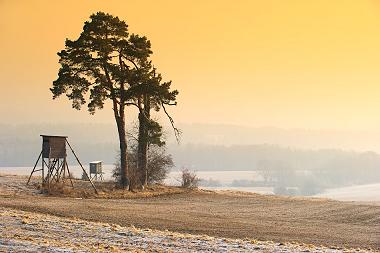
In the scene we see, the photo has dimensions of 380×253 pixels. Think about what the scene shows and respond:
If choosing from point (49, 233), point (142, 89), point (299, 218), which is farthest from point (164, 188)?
point (49, 233)

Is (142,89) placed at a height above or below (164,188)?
above

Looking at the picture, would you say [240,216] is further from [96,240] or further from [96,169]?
[96,169]

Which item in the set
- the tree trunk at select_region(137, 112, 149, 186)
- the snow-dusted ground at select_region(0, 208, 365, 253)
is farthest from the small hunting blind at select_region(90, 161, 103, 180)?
the snow-dusted ground at select_region(0, 208, 365, 253)

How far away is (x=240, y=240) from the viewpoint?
25.6 metres

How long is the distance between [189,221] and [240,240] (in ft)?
21.7

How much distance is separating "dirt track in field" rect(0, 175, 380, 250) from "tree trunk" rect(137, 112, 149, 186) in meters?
6.48

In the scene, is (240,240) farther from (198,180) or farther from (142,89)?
(198,180)

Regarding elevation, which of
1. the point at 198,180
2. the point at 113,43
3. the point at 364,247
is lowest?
the point at 364,247

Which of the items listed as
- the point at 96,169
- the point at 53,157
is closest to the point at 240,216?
the point at 53,157

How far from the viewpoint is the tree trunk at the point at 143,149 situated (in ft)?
174

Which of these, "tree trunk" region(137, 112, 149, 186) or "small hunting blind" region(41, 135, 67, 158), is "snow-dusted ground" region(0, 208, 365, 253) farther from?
"tree trunk" region(137, 112, 149, 186)

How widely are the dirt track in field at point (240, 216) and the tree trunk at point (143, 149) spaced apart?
648 cm

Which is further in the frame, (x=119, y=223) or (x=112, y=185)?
(x=112, y=185)

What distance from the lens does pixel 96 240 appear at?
22516mm
